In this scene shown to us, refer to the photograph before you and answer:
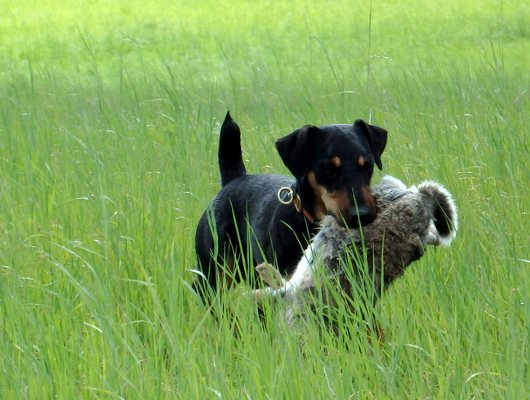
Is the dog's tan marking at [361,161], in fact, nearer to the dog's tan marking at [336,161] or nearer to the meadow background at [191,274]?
the dog's tan marking at [336,161]

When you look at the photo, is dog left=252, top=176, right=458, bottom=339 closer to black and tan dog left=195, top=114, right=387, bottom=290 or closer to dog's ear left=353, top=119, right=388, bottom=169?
black and tan dog left=195, top=114, right=387, bottom=290

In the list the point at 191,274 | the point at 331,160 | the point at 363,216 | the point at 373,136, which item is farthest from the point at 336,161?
the point at 191,274

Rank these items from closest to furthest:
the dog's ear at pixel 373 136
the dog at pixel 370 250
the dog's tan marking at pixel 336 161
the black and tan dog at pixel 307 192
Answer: the dog at pixel 370 250
the black and tan dog at pixel 307 192
the dog's tan marking at pixel 336 161
the dog's ear at pixel 373 136

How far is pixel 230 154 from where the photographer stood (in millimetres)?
4129

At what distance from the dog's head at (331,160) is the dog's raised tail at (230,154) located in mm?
654

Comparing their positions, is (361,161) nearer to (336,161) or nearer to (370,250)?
(336,161)

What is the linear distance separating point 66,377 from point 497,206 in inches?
94.8

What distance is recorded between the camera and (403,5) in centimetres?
1933

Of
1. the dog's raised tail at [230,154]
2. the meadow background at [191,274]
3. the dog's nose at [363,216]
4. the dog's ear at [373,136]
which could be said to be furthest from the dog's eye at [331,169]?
the dog's raised tail at [230,154]

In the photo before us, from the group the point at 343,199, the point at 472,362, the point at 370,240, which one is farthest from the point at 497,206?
the point at 472,362

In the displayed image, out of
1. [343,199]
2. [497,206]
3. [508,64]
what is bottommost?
[508,64]

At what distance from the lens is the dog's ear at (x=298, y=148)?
332cm

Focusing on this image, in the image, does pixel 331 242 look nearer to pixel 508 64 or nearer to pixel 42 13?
pixel 508 64

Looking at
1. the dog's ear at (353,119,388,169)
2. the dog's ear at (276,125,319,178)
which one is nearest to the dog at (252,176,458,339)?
the dog's ear at (276,125,319,178)
